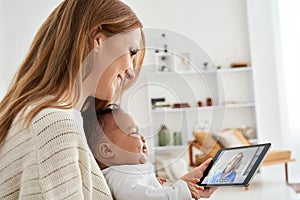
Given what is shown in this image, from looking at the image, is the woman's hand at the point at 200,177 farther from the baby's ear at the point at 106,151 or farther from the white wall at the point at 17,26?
the white wall at the point at 17,26

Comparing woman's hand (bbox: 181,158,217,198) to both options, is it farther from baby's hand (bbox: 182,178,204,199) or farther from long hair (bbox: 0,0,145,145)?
long hair (bbox: 0,0,145,145)

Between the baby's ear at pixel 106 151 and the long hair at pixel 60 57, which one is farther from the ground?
the long hair at pixel 60 57

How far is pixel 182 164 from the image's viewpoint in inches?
251

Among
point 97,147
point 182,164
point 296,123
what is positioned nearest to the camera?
point 97,147

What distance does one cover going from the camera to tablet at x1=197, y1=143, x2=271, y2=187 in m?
1.33

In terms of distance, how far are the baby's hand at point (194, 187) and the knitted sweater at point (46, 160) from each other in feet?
1.04

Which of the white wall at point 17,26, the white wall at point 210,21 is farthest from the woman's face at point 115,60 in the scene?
the white wall at point 17,26

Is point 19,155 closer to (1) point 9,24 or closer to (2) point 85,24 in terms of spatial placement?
(2) point 85,24

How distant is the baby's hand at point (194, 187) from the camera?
1.34 meters

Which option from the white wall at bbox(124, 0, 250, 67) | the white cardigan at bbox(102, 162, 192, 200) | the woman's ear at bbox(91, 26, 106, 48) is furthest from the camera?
the white wall at bbox(124, 0, 250, 67)

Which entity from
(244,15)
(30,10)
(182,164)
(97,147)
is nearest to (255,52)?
(244,15)

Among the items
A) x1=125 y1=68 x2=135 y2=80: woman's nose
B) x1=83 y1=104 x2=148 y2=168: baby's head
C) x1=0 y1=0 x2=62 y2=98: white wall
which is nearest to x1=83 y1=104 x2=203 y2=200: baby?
x1=83 y1=104 x2=148 y2=168: baby's head

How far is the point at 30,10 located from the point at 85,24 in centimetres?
668

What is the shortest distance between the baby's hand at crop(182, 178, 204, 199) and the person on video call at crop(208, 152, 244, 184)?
1.5 inches
